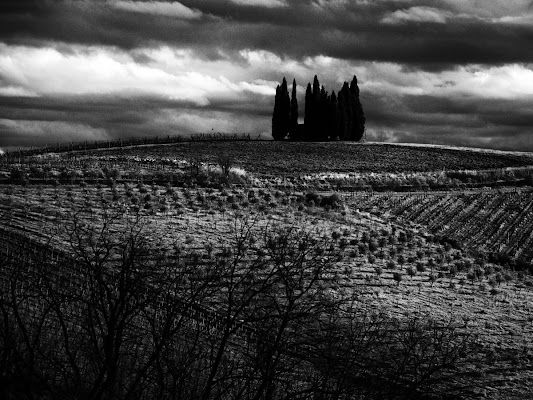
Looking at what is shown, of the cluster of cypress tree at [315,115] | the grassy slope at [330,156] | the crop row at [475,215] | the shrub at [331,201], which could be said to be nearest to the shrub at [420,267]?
the crop row at [475,215]

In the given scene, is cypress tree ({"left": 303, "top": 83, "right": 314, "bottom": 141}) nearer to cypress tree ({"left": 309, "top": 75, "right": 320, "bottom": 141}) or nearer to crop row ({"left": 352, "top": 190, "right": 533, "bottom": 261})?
cypress tree ({"left": 309, "top": 75, "right": 320, "bottom": 141})

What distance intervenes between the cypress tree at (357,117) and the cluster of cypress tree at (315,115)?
0.80 metres

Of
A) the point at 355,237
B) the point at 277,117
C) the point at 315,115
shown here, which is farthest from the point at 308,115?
the point at 355,237

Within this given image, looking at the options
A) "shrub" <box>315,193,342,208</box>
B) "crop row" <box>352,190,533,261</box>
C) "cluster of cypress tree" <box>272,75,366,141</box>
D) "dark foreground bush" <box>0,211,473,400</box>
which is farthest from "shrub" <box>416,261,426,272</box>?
"cluster of cypress tree" <box>272,75,366,141</box>

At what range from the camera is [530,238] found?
44.7 metres

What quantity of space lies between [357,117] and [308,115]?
7233 millimetres

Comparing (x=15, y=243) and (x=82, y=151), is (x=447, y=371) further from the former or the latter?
(x=82, y=151)

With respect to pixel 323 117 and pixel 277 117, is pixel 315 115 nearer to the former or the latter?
pixel 323 117

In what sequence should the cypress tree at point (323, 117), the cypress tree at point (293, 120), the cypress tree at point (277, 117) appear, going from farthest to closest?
the cypress tree at point (293, 120)
the cypress tree at point (277, 117)
the cypress tree at point (323, 117)

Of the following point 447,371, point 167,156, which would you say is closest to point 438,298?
point 447,371

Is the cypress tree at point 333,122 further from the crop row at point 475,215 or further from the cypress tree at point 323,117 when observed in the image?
the crop row at point 475,215

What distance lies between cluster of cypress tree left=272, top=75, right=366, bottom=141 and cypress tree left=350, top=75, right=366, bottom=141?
80cm

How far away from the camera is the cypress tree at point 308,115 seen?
99125 mm

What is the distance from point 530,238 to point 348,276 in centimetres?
1798
